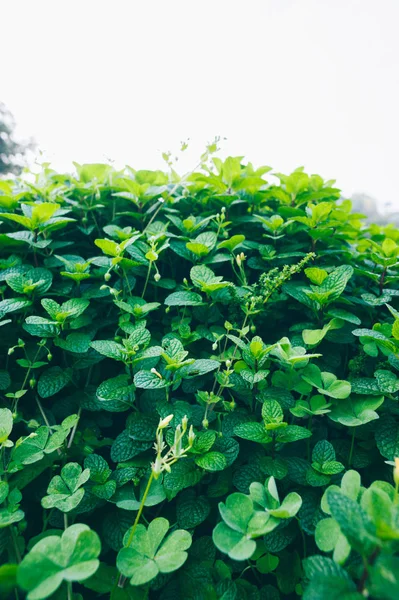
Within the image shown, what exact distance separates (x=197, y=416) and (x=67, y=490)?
467 millimetres

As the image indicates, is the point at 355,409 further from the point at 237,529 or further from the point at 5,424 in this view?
the point at 5,424

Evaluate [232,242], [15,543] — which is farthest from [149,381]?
[232,242]

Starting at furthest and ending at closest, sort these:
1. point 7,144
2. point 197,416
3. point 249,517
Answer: point 7,144 → point 197,416 → point 249,517

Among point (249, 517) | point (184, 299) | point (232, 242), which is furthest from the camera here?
point (232, 242)

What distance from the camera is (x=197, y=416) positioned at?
1245 millimetres

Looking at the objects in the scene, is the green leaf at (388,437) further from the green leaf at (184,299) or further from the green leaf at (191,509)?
the green leaf at (184,299)

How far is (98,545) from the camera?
0.79m

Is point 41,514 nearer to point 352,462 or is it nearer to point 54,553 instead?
point 54,553

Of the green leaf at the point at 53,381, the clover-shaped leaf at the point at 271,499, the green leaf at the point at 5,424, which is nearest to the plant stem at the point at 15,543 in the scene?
the green leaf at the point at 5,424

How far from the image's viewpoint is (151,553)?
912 millimetres

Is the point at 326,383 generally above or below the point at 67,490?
above

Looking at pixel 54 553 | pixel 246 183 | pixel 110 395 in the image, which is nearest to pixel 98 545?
pixel 54 553

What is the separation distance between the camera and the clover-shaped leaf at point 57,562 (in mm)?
722

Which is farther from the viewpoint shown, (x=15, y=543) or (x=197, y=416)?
(x=197, y=416)
